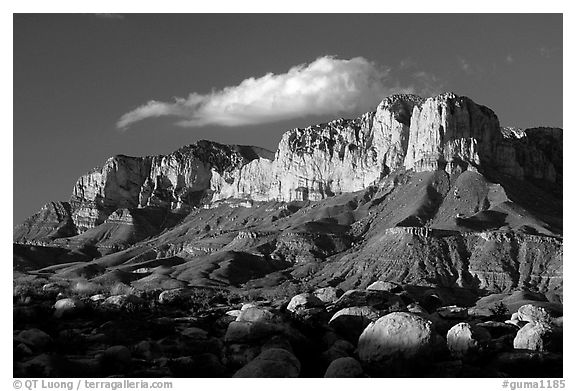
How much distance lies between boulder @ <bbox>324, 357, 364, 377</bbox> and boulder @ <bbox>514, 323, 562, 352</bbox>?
391 inches

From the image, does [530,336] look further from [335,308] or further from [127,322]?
[127,322]

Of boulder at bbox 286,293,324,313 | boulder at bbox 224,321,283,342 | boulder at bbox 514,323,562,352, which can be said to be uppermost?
boulder at bbox 286,293,324,313

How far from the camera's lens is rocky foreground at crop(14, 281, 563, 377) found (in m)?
33.7

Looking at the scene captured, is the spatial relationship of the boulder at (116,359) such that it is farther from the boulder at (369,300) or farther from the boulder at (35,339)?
the boulder at (369,300)

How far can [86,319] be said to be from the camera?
1689 inches

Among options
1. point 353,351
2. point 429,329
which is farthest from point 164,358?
point 429,329

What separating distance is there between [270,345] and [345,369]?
4.35 metres

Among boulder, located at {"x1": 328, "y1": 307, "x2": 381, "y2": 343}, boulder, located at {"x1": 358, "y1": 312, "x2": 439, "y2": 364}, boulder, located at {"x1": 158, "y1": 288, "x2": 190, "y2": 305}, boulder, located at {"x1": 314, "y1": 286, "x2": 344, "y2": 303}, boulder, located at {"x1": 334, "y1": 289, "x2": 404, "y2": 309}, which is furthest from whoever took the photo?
boulder, located at {"x1": 314, "y1": 286, "x2": 344, "y2": 303}

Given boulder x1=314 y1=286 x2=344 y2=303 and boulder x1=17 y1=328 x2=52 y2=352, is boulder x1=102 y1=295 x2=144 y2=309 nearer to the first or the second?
boulder x1=17 y1=328 x2=52 y2=352

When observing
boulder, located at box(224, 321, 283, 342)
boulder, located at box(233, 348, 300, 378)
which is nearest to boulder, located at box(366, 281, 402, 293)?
boulder, located at box(224, 321, 283, 342)

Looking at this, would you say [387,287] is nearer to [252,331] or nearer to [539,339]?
[539,339]

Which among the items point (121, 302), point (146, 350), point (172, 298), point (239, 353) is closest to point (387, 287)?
point (172, 298)
